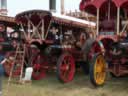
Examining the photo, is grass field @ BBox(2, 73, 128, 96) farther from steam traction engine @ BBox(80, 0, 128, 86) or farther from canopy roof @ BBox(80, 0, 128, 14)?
canopy roof @ BBox(80, 0, 128, 14)

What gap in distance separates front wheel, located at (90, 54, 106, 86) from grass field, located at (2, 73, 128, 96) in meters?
0.22

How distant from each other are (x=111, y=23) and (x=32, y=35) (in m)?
2.63

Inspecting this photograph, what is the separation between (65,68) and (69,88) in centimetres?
112

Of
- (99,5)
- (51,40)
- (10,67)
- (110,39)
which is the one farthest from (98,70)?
(10,67)

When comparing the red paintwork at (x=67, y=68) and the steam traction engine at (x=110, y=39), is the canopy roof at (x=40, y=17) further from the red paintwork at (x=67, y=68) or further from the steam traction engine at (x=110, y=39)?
the red paintwork at (x=67, y=68)

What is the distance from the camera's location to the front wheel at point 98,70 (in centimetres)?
1205

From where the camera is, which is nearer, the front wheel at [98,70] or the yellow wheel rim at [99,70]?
the front wheel at [98,70]

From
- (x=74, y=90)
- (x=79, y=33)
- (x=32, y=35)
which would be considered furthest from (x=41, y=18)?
(x=74, y=90)

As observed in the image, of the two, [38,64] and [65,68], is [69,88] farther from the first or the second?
[38,64]

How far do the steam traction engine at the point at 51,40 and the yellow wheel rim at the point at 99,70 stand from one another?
1408 millimetres

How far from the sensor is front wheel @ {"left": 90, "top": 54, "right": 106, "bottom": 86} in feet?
39.5

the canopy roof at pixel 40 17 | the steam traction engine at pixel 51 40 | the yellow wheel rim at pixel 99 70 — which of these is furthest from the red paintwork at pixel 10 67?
the yellow wheel rim at pixel 99 70

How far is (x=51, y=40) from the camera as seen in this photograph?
14.3 metres

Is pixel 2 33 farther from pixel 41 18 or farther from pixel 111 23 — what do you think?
pixel 111 23
